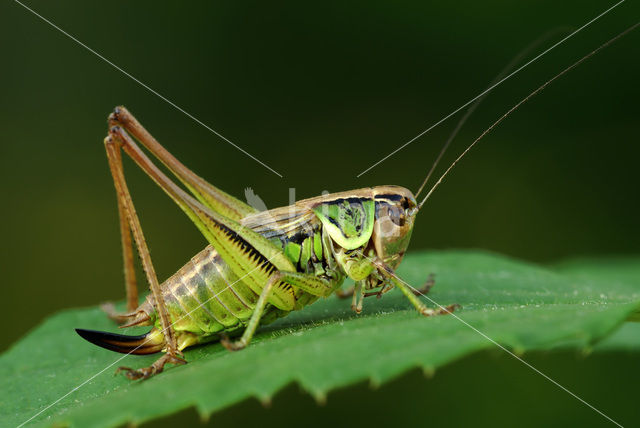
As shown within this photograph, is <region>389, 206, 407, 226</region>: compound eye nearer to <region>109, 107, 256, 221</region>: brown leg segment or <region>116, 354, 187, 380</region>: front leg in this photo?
<region>109, 107, 256, 221</region>: brown leg segment

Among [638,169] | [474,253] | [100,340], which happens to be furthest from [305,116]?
[100,340]

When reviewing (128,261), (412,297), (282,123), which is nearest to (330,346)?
(412,297)

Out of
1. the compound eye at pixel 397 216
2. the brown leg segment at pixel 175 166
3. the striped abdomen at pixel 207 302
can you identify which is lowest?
the striped abdomen at pixel 207 302

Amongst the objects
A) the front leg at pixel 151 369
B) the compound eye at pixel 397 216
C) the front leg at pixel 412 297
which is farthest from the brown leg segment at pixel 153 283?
the compound eye at pixel 397 216

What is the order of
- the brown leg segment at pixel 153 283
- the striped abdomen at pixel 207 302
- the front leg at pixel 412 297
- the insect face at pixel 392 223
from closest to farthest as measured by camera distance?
the front leg at pixel 412 297
the brown leg segment at pixel 153 283
the striped abdomen at pixel 207 302
the insect face at pixel 392 223

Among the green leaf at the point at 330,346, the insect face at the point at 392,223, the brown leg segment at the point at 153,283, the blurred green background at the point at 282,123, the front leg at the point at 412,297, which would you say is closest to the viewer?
the green leaf at the point at 330,346

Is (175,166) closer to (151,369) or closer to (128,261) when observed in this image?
(128,261)

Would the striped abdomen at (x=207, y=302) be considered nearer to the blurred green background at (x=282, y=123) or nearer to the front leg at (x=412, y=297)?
the front leg at (x=412, y=297)
